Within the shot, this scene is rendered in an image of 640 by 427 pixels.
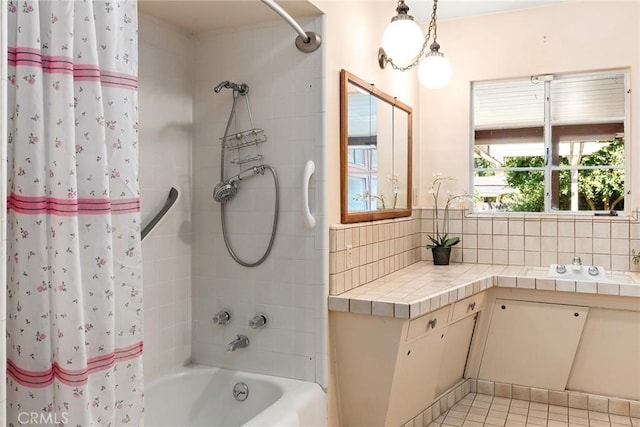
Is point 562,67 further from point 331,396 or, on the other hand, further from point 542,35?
point 331,396

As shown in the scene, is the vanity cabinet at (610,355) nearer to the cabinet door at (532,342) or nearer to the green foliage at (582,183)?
the cabinet door at (532,342)

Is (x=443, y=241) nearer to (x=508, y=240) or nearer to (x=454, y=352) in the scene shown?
(x=508, y=240)

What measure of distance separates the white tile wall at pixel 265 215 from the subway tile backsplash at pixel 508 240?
1.64ft

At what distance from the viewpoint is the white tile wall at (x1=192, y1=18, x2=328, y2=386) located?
2.48 metres

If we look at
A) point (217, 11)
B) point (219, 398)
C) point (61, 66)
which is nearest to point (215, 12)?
point (217, 11)

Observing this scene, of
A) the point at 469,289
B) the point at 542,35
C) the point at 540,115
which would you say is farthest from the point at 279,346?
the point at 542,35

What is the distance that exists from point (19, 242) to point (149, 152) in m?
1.33

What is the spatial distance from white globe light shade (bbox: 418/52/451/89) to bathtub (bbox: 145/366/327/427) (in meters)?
2.02

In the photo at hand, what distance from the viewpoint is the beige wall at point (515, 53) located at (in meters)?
3.44

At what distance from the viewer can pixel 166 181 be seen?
8.57ft

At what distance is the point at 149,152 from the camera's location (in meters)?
2.51

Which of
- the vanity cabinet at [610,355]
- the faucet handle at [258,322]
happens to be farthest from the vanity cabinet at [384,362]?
the vanity cabinet at [610,355]

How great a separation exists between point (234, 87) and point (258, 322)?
119 cm

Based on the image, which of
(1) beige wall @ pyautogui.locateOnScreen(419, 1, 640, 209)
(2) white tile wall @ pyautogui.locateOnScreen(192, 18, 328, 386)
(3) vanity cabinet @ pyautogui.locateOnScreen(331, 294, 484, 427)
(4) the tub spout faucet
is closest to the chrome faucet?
(2) white tile wall @ pyautogui.locateOnScreen(192, 18, 328, 386)
